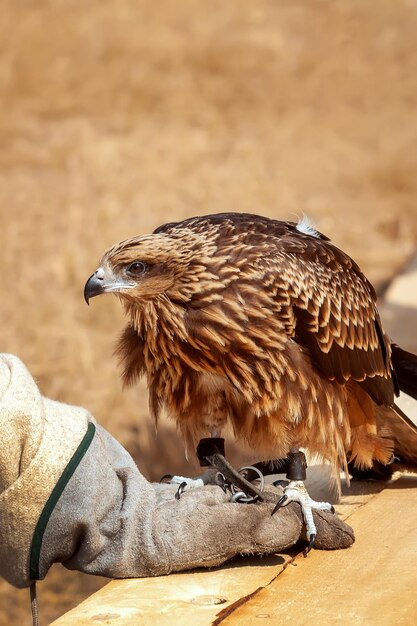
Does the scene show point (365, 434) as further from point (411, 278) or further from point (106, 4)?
point (106, 4)

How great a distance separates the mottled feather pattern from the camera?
3391 millimetres

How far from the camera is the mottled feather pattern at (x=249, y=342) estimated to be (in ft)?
11.1

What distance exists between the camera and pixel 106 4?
12.6 meters

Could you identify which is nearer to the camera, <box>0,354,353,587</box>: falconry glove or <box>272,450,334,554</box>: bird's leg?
<box>0,354,353,587</box>: falconry glove

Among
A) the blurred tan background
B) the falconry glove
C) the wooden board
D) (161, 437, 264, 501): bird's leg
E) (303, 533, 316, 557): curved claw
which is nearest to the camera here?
the wooden board

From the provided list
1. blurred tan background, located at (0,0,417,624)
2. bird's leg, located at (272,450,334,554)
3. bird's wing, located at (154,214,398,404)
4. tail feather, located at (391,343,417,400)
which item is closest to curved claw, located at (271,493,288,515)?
bird's leg, located at (272,450,334,554)

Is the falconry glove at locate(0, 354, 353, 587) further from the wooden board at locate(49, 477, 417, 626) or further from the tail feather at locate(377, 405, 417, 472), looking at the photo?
the tail feather at locate(377, 405, 417, 472)

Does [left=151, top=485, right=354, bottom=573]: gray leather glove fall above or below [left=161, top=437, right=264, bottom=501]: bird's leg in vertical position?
below

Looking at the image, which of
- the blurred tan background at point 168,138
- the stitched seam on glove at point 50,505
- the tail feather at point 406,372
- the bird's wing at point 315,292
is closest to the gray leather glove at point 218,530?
the stitched seam on glove at point 50,505

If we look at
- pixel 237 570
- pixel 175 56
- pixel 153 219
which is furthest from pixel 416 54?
pixel 237 570

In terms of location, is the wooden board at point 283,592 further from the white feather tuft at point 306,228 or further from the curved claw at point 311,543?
the white feather tuft at point 306,228

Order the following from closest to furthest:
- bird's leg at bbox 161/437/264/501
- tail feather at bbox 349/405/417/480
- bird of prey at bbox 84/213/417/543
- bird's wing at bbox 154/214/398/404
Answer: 1. bird's leg at bbox 161/437/264/501
2. bird of prey at bbox 84/213/417/543
3. bird's wing at bbox 154/214/398/404
4. tail feather at bbox 349/405/417/480

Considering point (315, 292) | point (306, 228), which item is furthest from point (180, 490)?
point (306, 228)

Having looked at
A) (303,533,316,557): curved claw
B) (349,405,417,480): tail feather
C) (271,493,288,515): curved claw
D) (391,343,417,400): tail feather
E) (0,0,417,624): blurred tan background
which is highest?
(0,0,417,624): blurred tan background
